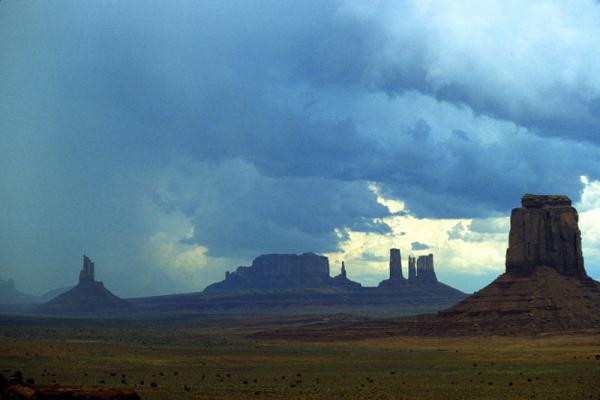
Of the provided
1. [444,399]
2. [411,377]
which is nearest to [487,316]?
[411,377]

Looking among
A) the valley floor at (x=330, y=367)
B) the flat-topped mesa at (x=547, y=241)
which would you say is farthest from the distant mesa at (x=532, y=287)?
the valley floor at (x=330, y=367)

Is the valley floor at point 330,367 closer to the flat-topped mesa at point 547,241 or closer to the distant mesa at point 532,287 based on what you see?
the distant mesa at point 532,287

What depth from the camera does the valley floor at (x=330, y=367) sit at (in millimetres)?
68438

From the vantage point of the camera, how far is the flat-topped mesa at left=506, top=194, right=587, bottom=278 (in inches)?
5753

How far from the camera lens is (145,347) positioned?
12962 centimetres

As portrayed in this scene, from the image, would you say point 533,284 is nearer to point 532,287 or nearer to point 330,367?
point 532,287

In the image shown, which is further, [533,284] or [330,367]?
[533,284]

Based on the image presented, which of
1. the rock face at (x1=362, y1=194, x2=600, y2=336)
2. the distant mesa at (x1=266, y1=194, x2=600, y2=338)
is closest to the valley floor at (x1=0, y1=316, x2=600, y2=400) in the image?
the distant mesa at (x1=266, y1=194, x2=600, y2=338)

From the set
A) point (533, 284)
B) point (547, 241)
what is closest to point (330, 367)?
point (533, 284)

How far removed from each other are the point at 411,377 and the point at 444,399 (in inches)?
741

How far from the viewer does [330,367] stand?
94.0 metres

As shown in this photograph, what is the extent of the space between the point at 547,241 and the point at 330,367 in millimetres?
65591

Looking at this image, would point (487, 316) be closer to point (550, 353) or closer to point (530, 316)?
point (530, 316)

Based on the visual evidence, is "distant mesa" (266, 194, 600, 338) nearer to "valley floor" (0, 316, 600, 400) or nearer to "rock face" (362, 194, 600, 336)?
"rock face" (362, 194, 600, 336)
